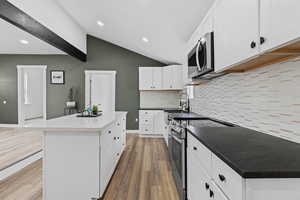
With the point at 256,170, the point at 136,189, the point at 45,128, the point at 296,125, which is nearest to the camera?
the point at 256,170

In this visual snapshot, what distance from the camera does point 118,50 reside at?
5887 mm

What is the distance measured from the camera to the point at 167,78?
5.28 metres

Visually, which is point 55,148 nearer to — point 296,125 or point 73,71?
point 296,125

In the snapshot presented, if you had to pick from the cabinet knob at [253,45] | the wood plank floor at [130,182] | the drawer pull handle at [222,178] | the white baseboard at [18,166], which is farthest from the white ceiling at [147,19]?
the white baseboard at [18,166]

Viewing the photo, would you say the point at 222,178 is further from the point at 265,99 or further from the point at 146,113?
the point at 146,113

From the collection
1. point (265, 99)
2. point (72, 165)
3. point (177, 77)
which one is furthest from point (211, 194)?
point (177, 77)

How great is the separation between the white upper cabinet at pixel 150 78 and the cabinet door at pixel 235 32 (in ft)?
12.1

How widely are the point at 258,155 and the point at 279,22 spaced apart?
25.9 inches

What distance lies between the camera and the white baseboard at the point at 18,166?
2561mm

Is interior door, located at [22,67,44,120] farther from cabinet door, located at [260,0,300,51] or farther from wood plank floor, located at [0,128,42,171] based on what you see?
cabinet door, located at [260,0,300,51]

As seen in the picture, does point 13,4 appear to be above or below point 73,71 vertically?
above

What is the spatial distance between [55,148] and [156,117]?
3506 millimetres

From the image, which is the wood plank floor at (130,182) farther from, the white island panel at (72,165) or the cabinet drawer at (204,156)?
the cabinet drawer at (204,156)

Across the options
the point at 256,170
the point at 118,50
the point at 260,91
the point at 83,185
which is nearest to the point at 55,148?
the point at 83,185
